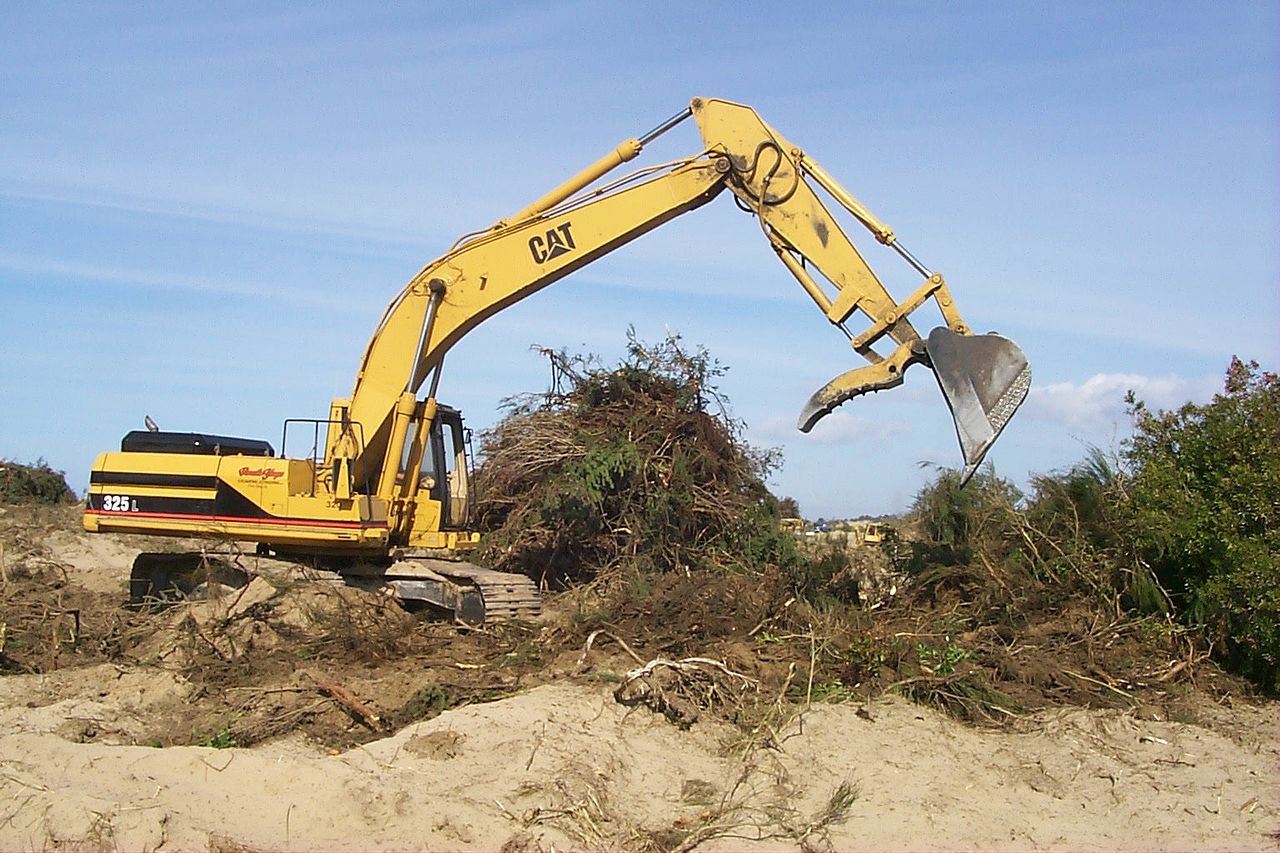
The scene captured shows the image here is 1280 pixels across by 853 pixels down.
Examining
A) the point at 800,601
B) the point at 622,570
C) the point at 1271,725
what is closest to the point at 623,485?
the point at 622,570

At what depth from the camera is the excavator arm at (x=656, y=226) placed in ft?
30.4

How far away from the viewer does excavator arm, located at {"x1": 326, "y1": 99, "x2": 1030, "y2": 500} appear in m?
9.27

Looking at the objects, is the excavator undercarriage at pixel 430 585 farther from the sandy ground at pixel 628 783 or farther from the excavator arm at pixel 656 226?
the sandy ground at pixel 628 783

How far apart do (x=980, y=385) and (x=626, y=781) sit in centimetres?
397

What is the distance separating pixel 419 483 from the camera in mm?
11930

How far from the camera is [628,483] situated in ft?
44.6

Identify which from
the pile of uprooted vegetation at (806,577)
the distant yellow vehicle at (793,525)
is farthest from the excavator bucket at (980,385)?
the distant yellow vehicle at (793,525)

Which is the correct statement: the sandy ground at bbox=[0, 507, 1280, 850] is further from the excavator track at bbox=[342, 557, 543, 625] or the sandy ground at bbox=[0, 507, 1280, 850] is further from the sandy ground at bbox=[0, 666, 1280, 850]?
the excavator track at bbox=[342, 557, 543, 625]

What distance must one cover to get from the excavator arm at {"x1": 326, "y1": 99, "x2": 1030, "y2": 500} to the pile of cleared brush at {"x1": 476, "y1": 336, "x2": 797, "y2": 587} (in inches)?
94.0

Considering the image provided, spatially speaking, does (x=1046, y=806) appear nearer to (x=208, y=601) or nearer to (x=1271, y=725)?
(x=1271, y=725)

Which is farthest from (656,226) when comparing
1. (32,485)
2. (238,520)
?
(32,485)

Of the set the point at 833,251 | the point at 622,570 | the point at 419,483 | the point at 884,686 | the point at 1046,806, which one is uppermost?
the point at 833,251

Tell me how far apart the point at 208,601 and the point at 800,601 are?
513 cm

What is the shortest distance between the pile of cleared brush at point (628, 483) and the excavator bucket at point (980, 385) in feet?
13.6
